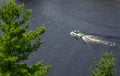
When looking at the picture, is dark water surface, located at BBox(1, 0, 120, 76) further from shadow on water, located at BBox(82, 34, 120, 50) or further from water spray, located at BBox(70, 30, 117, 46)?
water spray, located at BBox(70, 30, 117, 46)

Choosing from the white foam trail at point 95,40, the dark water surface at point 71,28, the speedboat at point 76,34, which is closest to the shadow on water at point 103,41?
the white foam trail at point 95,40

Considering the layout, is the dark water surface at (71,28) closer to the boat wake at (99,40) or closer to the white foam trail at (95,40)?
the boat wake at (99,40)

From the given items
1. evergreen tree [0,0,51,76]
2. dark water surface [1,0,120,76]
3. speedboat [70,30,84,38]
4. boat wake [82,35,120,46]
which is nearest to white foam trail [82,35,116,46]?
boat wake [82,35,120,46]

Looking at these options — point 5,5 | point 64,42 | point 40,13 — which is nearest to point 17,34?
point 5,5

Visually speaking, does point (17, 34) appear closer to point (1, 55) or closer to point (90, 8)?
point (1, 55)

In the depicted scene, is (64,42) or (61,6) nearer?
(64,42)

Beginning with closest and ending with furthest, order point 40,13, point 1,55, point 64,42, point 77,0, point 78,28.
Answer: point 1,55
point 64,42
point 78,28
point 40,13
point 77,0

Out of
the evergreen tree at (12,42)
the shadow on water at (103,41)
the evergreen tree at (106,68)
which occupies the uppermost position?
the evergreen tree at (12,42)
